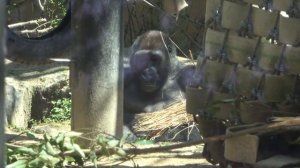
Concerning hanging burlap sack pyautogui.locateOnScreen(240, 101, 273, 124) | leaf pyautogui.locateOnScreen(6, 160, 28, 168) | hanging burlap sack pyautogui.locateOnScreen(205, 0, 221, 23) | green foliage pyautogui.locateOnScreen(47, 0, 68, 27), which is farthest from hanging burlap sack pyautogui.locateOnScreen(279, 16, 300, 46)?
green foliage pyautogui.locateOnScreen(47, 0, 68, 27)

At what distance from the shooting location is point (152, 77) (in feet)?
25.3

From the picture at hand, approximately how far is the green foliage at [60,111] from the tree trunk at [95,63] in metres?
3.49

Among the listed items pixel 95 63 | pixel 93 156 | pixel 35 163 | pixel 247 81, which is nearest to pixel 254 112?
pixel 247 81

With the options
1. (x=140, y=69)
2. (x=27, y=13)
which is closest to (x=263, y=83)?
(x=140, y=69)

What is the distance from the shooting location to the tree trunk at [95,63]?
3561 millimetres

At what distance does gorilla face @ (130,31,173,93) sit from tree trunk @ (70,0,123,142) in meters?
4.08

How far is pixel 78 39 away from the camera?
141 inches

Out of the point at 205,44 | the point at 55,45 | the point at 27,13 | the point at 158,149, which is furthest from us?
the point at 27,13

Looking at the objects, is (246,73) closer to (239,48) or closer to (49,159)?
(239,48)

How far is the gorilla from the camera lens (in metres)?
7.79

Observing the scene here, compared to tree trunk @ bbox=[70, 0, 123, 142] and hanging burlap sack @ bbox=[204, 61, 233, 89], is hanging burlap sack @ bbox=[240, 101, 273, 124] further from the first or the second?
tree trunk @ bbox=[70, 0, 123, 142]

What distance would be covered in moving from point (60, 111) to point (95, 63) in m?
3.72

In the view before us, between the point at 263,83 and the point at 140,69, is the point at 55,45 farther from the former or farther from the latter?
the point at 140,69

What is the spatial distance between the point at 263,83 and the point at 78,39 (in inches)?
40.1
